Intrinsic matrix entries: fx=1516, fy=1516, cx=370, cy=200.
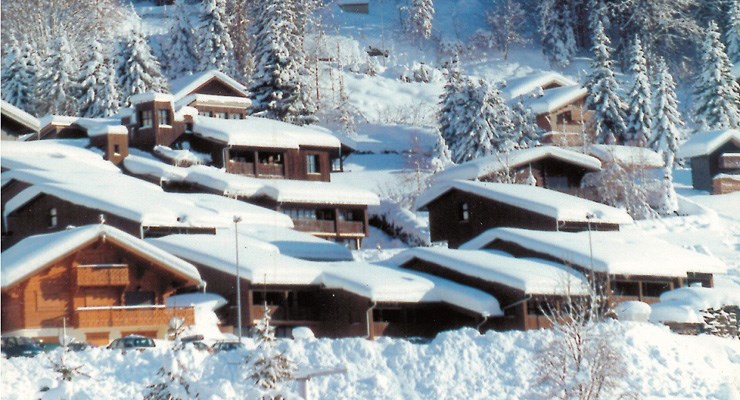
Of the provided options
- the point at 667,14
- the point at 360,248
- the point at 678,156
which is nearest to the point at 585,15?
the point at 667,14

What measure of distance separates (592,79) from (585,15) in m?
34.4

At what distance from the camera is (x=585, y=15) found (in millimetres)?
123188

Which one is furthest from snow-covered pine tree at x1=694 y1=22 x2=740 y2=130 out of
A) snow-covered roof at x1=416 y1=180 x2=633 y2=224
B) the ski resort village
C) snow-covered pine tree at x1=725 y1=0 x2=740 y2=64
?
snow-covered roof at x1=416 y1=180 x2=633 y2=224

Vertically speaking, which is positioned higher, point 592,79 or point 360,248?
point 592,79

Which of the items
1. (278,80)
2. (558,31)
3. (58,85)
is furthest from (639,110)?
(58,85)

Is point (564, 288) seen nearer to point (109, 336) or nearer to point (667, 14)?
point (109, 336)

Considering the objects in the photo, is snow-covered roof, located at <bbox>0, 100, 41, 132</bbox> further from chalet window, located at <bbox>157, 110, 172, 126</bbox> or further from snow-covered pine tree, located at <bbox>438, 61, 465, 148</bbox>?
snow-covered pine tree, located at <bbox>438, 61, 465, 148</bbox>

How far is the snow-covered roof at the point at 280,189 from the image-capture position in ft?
214

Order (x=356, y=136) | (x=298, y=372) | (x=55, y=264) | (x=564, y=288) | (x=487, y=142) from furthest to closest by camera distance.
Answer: (x=356, y=136) < (x=487, y=142) < (x=564, y=288) < (x=55, y=264) < (x=298, y=372)

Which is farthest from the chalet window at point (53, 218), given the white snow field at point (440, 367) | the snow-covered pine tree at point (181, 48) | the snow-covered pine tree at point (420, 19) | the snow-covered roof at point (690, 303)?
the snow-covered pine tree at point (420, 19)

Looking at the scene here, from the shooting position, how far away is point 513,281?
4928 cm

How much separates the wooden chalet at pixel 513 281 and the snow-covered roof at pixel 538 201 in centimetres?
685

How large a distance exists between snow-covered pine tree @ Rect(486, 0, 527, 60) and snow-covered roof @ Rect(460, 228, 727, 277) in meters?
66.5

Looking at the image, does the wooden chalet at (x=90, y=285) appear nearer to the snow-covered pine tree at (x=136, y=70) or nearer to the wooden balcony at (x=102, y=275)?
the wooden balcony at (x=102, y=275)
